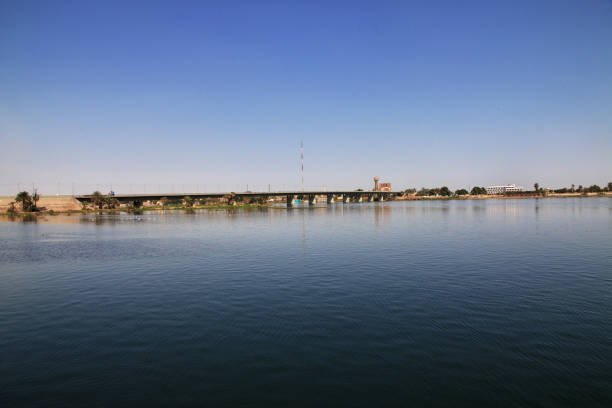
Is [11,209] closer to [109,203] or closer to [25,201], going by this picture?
[25,201]

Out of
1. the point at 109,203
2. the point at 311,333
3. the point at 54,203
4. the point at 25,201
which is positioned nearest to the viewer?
the point at 311,333

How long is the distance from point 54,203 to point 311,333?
211 m

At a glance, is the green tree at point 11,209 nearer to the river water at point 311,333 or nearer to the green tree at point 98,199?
the green tree at point 98,199

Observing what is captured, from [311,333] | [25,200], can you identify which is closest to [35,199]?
[25,200]

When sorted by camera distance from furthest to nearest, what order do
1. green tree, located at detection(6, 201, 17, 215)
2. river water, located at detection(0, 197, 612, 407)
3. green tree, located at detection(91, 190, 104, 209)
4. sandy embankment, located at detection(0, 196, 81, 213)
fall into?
green tree, located at detection(91, 190, 104, 209) < sandy embankment, located at detection(0, 196, 81, 213) < green tree, located at detection(6, 201, 17, 215) < river water, located at detection(0, 197, 612, 407)

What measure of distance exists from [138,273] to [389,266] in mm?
23064

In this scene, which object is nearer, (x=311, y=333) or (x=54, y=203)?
(x=311, y=333)

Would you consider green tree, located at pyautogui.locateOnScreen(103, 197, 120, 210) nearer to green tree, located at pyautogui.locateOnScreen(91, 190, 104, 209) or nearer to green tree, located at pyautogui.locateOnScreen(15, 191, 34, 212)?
green tree, located at pyautogui.locateOnScreen(91, 190, 104, 209)

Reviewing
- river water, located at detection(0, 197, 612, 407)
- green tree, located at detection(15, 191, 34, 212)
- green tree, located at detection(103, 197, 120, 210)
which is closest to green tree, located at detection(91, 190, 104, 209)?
green tree, located at detection(103, 197, 120, 210)

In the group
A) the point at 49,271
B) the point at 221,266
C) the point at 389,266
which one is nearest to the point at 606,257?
the point at 389,266

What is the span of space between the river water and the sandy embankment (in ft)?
582

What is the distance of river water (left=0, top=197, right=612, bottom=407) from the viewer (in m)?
11.6

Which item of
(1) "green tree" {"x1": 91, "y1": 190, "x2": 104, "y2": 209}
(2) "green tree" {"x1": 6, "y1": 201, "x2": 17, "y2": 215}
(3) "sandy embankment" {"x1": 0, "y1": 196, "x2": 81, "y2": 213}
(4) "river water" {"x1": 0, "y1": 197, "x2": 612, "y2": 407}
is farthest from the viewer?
(1) "green tree" {"x1": 91, "y1": 190, "x2": 104, "y2": 209}

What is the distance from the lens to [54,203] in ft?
591
